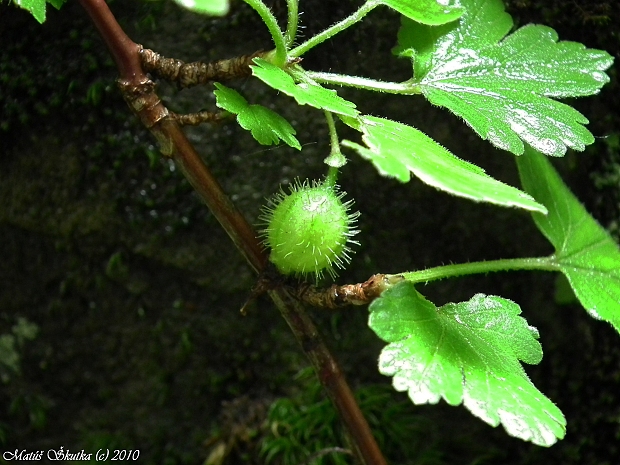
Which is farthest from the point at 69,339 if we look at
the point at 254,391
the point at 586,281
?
the point at 586,281

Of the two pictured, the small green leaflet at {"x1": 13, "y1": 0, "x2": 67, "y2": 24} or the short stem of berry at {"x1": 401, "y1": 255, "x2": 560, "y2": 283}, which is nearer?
the small green leaflet at {"x1": 13, "y1": 0, "x2": 67, "y2": 24}

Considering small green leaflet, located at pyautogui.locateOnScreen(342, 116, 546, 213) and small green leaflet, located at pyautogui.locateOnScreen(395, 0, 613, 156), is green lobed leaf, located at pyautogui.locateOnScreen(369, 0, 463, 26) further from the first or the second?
small green leaflet, located at pyautogui.locateOnScreen(342, 116, 546, 213)

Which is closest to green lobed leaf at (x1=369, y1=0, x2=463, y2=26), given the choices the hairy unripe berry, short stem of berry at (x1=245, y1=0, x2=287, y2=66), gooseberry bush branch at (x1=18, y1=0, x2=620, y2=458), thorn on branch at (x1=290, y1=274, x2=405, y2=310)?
gooseberry bush branch at (x1=18, y1=0, x2=620, y2=458)

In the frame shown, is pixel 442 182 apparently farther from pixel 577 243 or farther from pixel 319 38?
pixel 577 243

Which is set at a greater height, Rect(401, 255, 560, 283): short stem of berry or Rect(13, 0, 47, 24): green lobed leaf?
Rect(13, 0, 47, 24): green lobed leaf

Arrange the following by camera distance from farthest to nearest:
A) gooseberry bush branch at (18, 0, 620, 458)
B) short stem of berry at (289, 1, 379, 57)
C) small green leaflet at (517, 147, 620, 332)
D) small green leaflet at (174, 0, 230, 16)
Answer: small green leaflet at (517, 147, 620, 332), short stem of berry at (289, 1, 379, 57), gooseberry bush branch at (18, 0, 620, 458), small green leaflet at (174, 0, 230, 16)

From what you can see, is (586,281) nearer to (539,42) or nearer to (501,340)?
(501,340)

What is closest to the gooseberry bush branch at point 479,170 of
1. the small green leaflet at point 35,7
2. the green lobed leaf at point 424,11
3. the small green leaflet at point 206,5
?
the green lobed leaf at point 424,11
